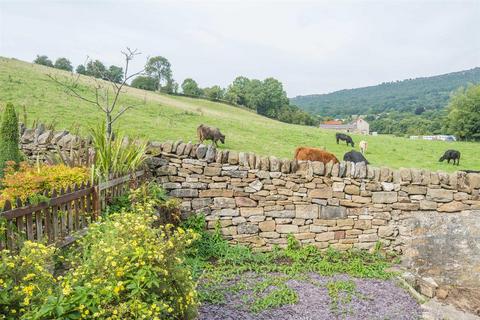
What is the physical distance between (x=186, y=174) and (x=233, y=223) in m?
1.37

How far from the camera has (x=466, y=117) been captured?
4922cm

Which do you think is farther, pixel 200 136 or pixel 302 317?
pixel 200 136

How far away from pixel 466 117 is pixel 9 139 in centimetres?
5475

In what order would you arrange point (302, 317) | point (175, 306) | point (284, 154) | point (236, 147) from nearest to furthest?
point (175, 306) → point (302, 317) → point (284, 154) → point (236, 147)

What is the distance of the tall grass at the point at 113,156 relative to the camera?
585 centimetres

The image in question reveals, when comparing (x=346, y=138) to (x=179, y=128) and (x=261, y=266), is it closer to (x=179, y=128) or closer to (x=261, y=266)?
(x=179, y=128)

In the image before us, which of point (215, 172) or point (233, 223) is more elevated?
point (215, 172)

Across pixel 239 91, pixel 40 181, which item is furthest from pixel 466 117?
pixel 40 181

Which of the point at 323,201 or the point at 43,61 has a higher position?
the point at 43,61

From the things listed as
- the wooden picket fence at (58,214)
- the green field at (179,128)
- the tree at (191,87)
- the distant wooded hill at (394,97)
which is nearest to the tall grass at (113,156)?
the wooden picket fence at (58,214)

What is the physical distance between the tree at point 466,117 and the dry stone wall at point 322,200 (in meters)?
47.2

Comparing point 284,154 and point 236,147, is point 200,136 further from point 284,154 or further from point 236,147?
point 284,154

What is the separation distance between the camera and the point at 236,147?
17891 mm

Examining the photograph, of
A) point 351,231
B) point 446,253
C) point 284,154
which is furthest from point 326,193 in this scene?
point 284,154
